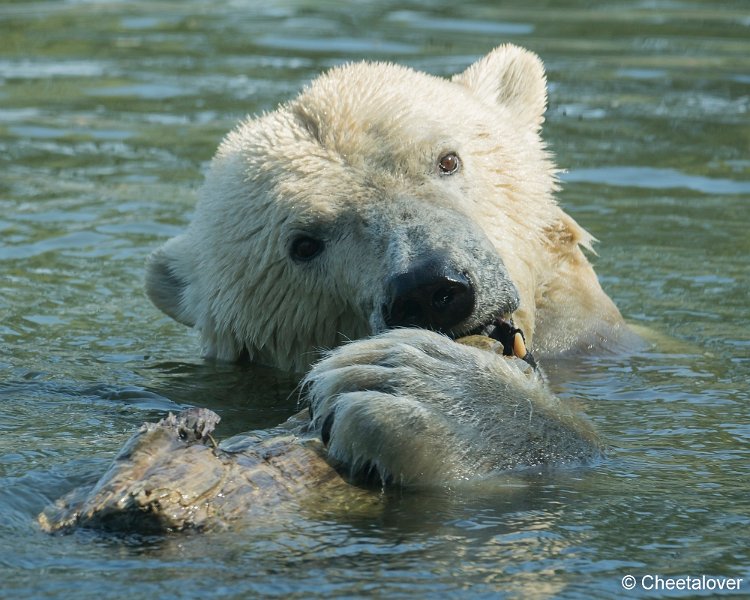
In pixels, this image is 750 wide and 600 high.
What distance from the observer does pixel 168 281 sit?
5637mm

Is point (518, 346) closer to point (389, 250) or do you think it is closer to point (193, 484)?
point (389, 250)

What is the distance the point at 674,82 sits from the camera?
35.9 feet

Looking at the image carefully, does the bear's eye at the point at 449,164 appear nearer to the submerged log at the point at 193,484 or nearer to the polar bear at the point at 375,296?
the polar bear at the point at 375,296

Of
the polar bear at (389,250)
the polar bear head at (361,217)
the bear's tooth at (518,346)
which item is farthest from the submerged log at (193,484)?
the bear's tooth at (518,346)

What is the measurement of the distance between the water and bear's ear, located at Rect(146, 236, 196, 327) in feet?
0.66

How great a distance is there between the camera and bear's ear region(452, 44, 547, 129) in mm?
5590

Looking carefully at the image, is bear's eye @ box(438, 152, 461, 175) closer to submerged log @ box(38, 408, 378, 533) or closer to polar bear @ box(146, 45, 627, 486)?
polar bear @ box(146, 45, 627, 486)

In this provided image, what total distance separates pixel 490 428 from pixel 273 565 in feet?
2.81

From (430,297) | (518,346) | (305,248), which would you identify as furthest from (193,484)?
(305,248)

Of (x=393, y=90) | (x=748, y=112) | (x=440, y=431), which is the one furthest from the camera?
(x=748, y=112)

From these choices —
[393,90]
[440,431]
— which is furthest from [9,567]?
[393,90]

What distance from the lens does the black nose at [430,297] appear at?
4.07m

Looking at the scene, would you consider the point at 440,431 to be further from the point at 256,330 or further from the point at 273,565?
the point at 256,330

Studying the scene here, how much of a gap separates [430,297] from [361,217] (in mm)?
574
